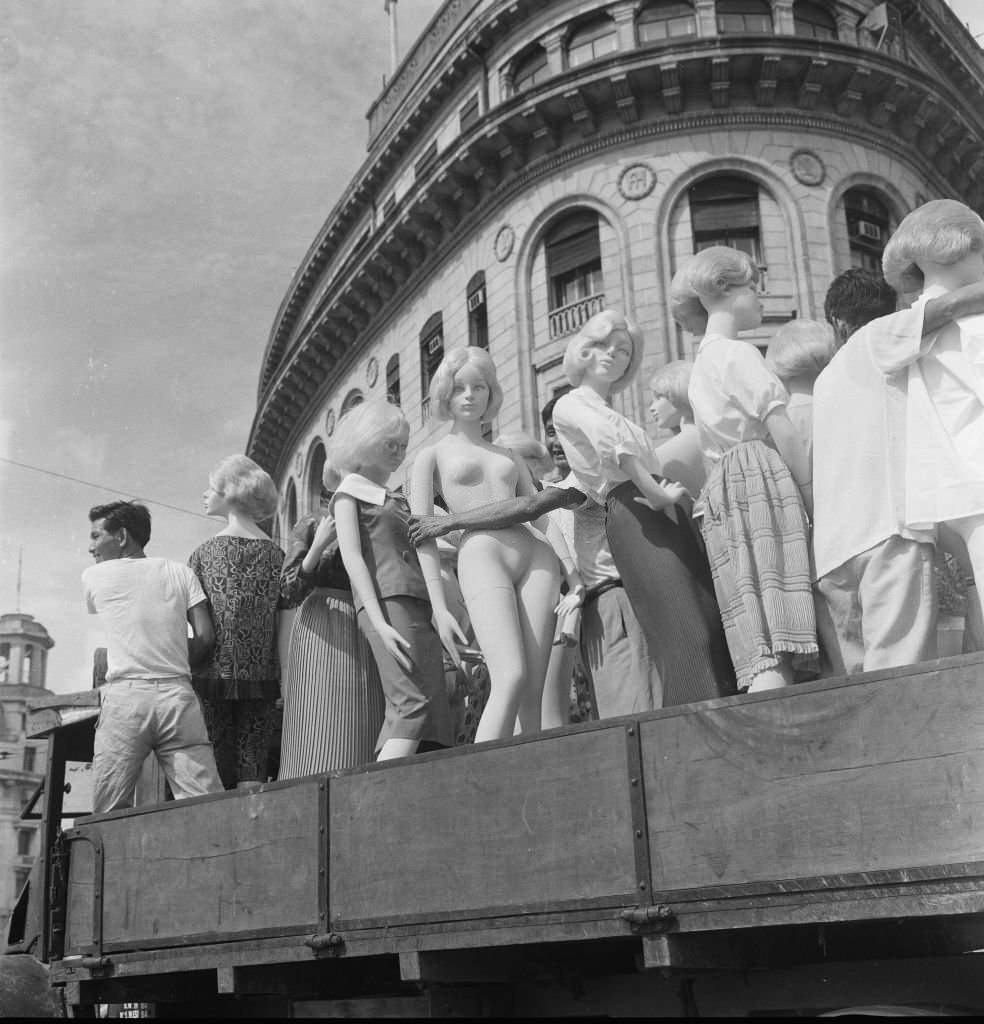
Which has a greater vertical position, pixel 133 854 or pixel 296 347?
pixel 296 347

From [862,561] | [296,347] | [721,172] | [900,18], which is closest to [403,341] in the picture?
[296,347]

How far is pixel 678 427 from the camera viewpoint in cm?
560

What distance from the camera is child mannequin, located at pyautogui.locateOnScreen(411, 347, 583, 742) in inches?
179

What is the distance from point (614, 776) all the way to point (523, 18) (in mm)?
23715

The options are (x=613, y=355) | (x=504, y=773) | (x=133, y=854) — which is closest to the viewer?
(x=504, y=773)

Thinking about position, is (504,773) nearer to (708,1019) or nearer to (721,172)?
(708,1019)

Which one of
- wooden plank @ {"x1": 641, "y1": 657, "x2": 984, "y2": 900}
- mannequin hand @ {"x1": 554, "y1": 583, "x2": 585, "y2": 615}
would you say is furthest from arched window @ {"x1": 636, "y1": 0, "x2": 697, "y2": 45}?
wooden plank @ {"x1": 641, "y1": 657, "x2": 984, "y2": 900}

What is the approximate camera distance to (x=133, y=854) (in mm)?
4453

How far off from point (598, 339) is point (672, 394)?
17.6 inches

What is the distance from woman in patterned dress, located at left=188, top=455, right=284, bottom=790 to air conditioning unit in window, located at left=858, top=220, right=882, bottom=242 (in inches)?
759

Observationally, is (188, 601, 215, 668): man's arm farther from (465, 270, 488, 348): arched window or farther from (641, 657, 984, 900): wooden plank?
(465, 270, 488, 348): arched window

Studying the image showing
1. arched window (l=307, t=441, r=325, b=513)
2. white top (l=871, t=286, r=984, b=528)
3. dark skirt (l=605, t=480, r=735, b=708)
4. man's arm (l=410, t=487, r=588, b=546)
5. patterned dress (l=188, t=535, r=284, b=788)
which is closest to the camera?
white top (l=871, t=286, r=984, b=528)

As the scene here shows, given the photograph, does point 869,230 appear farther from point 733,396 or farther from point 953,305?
point 953,305

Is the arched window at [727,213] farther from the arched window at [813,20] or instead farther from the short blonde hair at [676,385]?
the short blonde hair at [676,385]
